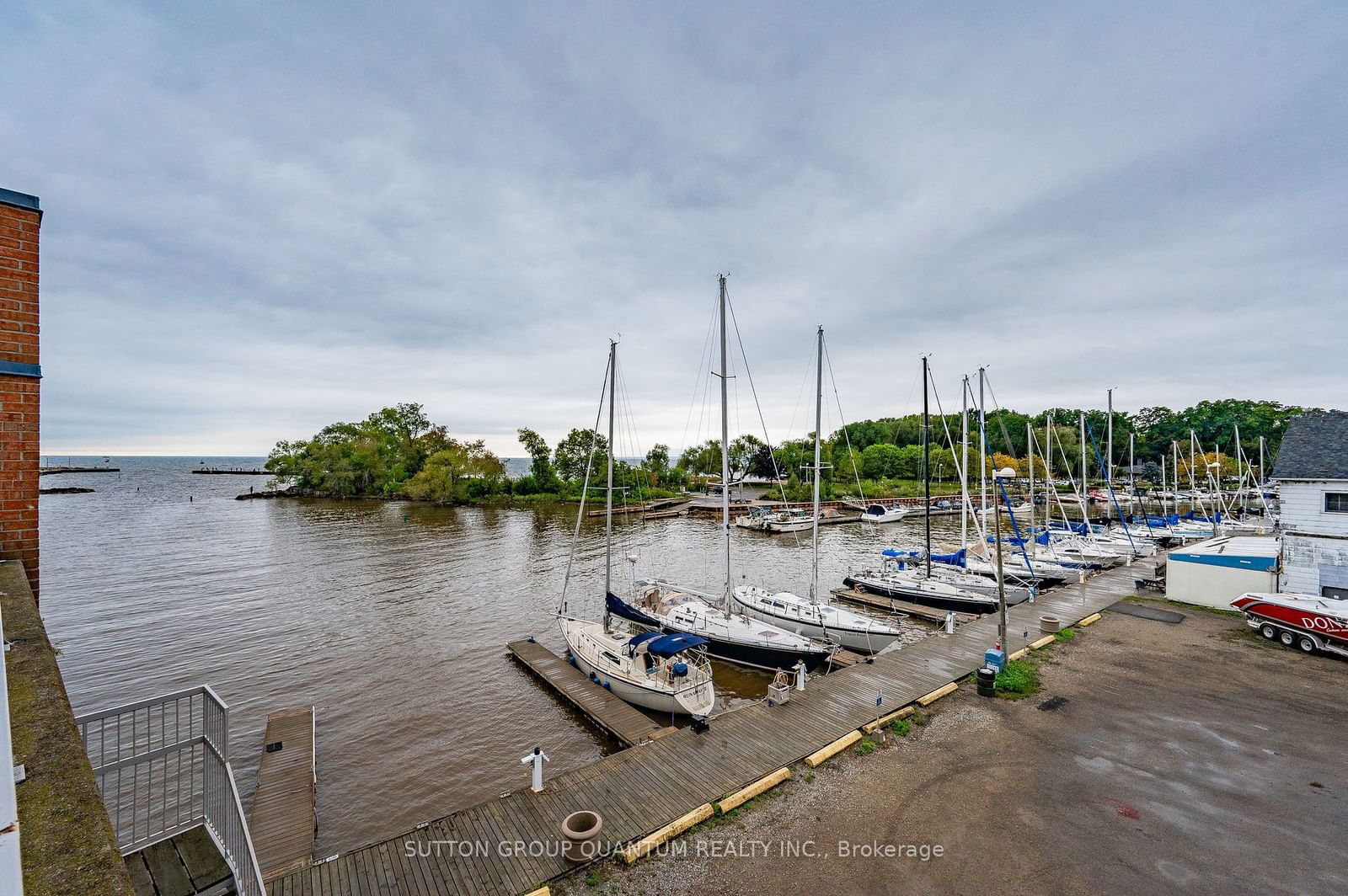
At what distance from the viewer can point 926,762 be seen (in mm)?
11195

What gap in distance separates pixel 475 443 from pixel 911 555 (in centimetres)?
6877

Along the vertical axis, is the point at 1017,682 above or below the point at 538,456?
below

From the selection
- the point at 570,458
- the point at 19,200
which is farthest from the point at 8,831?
the point at 570,458

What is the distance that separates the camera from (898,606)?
25.7 m

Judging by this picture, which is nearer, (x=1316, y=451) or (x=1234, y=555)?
(x=1316, y=451)

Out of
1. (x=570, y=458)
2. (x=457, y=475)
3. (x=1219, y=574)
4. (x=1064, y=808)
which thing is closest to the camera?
(x=1064, y=808)

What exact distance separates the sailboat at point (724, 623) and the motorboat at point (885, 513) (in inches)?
1649

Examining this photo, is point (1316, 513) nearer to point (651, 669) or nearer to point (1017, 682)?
point (1017, 682)

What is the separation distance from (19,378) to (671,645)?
13643 millimetres

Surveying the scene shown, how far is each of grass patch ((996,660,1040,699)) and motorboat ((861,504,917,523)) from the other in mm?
46200

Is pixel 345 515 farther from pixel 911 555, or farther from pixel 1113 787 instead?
pixel 1113 787

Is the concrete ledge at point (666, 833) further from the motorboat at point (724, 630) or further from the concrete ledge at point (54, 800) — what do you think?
the concrete ledge at point (54, 800)

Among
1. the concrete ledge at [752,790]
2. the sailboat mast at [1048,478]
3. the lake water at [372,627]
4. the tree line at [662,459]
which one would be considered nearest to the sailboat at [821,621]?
the lake water at [372,627]

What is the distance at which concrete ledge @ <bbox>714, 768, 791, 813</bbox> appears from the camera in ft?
32.5
